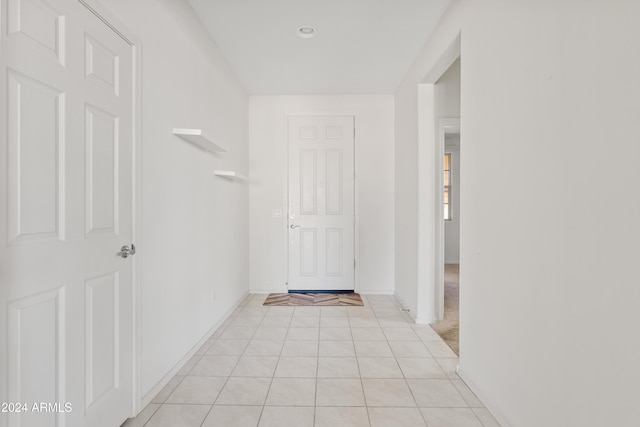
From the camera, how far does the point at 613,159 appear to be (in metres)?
0.96

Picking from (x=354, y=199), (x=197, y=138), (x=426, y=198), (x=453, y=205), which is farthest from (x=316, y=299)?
(x=453, y=205)

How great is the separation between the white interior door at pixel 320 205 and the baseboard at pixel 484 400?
2211 millimetres

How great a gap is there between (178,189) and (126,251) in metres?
0.67

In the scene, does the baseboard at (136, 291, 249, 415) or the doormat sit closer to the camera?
the baseboard at (136, 291, 249, 415)

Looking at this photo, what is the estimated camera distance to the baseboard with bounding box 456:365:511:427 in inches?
62.6

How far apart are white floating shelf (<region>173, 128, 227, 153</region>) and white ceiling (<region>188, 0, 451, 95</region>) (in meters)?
0.99

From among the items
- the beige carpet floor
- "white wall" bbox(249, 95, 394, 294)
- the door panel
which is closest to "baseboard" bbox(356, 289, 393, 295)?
"white wall" bbox(249, 95, 394, 294)

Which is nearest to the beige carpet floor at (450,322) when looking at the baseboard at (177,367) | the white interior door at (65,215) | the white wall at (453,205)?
the white wall at (453,205)

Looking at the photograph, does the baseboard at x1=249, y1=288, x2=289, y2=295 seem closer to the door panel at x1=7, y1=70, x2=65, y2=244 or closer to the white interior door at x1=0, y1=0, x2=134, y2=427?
the white interior door at x1=0, y1=0, x2=134, y2=427

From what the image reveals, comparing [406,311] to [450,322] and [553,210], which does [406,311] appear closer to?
[450,322]

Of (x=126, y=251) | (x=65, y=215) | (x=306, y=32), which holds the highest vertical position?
(x=306, y=32)

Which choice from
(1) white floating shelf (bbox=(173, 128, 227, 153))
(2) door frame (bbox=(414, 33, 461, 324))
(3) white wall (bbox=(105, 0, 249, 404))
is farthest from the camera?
(2) door frame (bbox=(414, 33, 461, 324))

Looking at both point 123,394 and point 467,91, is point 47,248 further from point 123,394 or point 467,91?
point 467,91

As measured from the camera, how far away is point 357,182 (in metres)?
4.15
